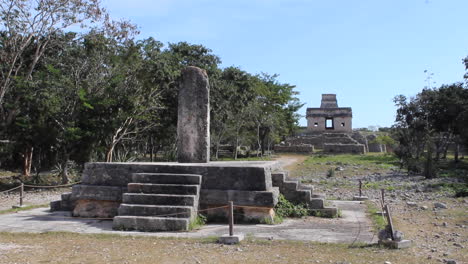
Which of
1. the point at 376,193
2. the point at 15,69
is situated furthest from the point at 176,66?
the point at 376,193

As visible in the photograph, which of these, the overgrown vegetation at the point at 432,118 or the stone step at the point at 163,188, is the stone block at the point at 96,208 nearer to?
the stone step at the point at 163,188

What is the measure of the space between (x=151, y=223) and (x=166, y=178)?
4.18 feet

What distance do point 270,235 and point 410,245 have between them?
7.42 ft

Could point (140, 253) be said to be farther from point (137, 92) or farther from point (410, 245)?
point (137, 92)

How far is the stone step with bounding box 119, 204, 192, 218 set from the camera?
7.92 metres

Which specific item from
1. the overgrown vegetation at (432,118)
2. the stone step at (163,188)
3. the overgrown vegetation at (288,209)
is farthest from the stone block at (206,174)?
the overgrown vegetation at (432,118)

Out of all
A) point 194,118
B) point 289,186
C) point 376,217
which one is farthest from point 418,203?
point 194,118

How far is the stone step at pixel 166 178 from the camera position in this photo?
8719 millimetres

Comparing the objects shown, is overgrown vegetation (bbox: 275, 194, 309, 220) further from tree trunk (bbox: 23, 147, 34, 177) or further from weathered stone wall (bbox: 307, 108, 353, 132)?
weathered stone wall (bbox: 307, 108, 353, 132)

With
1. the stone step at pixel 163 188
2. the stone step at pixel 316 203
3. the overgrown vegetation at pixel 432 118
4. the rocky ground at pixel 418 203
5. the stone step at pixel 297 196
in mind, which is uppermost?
the overgrown vegetation at pixel 432 118

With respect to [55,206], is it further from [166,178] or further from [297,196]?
[297,196]

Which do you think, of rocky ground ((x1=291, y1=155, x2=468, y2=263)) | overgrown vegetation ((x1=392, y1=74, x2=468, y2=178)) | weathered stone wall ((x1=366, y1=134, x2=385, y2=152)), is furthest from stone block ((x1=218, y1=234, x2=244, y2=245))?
weathered stone wall ((x1=366, y1=134, x2=385, y2=152))

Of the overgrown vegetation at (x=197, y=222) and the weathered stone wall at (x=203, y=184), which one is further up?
the weathered stone wall at (x=203, y=184)

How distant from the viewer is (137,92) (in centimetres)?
1912
